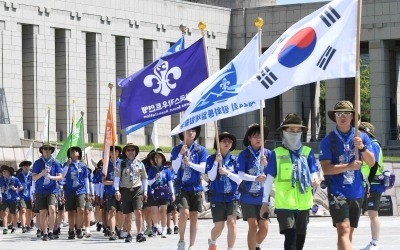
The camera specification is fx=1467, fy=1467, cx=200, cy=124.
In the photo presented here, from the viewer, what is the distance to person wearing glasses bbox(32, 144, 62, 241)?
92.5 feet

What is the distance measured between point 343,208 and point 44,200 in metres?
13.1

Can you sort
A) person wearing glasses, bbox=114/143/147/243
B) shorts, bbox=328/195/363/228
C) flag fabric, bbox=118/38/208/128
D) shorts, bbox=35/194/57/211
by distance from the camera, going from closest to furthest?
shorts, bbox=328/195/363/228 < flag fabric, bbox=118/38/208/128 < person wearing glasses, bbox=114/143/147/243 < shorts, bbox=35/194/57/211

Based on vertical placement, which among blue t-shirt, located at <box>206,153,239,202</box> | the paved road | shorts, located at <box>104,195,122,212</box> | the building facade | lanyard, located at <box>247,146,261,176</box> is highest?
the building facade

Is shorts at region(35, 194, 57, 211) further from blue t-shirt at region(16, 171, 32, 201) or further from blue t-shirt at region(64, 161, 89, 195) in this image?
blue t-shirt at region(16, 171, 32, 201)

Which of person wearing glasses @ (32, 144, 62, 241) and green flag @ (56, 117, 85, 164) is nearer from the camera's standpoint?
person wearing glasses @ (32, 144, 62, 241)

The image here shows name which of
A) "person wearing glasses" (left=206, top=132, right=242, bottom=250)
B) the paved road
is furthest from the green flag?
"person wearing glasses" (left=206, top=132, right=242, bottom=250)

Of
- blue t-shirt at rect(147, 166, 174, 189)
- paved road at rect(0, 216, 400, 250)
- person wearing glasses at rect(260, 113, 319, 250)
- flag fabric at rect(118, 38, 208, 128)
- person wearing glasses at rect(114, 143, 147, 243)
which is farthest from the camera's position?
blue t-shirt at rect(147, 166, 174, 189)

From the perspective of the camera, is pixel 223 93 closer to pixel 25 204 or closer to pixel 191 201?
pixel 191 201

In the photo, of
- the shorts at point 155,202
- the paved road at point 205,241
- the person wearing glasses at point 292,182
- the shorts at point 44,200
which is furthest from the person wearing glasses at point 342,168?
the shorts at point 155,202

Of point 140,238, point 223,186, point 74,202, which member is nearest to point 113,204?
point 74,202

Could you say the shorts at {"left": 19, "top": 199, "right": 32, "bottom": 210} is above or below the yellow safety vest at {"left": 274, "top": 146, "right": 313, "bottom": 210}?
below

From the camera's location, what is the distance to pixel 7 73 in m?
56.0

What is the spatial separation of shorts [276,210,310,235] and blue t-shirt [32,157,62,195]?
12.1m

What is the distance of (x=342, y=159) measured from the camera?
54.2ft
